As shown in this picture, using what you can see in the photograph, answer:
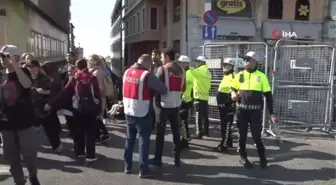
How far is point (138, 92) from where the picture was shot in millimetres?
6250

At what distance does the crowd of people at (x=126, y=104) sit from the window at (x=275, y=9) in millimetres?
18867

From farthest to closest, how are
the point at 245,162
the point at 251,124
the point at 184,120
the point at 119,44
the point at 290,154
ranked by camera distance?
the point at 119,44 < the point at 184,120 < the point at 290,154 < the point at 245,162 < the point at 251,124

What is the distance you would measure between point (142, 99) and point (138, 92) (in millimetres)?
118

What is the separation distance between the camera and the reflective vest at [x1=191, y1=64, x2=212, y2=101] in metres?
9.07

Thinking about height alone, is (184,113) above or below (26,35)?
below

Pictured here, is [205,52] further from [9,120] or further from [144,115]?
[9,120]

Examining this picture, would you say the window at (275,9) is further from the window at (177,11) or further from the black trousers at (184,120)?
the black trousers at (184,120)

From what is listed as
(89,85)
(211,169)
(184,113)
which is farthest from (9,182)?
(184,113)

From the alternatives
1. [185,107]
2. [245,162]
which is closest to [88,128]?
[185,107]

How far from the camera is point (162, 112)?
6.85 m

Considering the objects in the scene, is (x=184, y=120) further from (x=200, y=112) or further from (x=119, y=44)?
(x=119, y=44)

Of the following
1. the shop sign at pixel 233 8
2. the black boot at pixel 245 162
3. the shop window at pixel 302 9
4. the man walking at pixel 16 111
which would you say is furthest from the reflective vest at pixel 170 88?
the shop window at pixel 302 9

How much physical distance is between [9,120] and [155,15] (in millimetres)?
29141

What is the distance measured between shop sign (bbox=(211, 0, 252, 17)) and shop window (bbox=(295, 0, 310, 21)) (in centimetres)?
311
